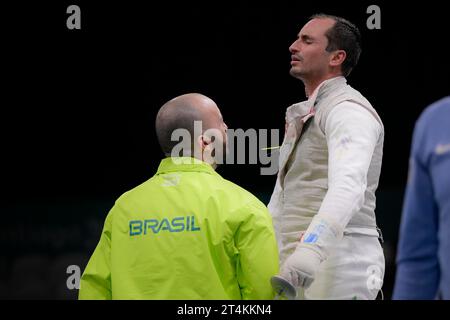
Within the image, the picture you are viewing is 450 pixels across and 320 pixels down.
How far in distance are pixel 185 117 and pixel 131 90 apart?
8.67ft

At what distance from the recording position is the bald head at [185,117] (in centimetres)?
232

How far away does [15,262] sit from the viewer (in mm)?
4766

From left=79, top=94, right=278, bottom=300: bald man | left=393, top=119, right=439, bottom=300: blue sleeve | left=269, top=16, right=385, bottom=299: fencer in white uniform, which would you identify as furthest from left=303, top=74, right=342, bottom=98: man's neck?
left=393, top=119, right=439, bottom=300: blue sleeve

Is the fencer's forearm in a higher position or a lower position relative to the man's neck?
lower

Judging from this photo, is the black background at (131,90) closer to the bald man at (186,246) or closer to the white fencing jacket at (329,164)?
the white fencing jacket at (329,164)

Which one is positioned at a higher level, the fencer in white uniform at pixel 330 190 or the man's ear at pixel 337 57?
the man's ear at pixel 337 57

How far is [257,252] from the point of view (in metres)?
2.15

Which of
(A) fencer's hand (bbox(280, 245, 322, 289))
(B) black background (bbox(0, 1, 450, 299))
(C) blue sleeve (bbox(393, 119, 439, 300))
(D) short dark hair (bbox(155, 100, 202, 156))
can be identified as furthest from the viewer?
(B) black background (bbox(0, 1, 450, 299))

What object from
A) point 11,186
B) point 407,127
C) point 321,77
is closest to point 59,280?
point 11,186

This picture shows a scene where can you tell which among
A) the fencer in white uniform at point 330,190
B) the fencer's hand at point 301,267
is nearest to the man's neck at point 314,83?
the fencer in white uniform at point 330,190

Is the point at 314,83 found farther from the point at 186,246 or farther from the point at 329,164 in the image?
the point at 186,246

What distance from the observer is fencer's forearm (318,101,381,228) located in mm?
2217

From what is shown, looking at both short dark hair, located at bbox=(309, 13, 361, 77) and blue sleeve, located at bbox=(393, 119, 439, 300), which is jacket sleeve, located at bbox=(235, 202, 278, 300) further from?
short dark hair, located at bbox=(309, 13, 361, 77)

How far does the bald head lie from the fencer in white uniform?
0.33m
